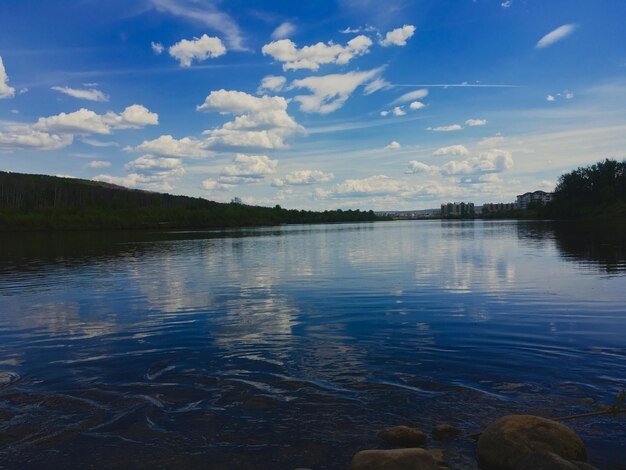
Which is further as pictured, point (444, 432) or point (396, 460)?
point (444, 432)

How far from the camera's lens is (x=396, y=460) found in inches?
310

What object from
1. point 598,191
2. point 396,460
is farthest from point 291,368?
point 598,191

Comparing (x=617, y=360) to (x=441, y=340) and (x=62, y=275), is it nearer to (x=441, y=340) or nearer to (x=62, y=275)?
(x=441, y=340)

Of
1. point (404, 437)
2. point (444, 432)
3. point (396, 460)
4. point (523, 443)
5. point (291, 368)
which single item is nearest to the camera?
point (396, 460)

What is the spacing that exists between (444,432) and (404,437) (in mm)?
872

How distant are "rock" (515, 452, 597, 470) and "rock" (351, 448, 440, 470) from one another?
1390mm

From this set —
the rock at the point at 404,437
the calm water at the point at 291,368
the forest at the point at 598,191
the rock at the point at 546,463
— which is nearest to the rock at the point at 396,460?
the calm water at the point at 291,368

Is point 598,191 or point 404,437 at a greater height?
point 598,191

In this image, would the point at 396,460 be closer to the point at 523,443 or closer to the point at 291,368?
the point at 523,443

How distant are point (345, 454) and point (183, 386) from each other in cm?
579

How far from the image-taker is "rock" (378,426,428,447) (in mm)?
9377

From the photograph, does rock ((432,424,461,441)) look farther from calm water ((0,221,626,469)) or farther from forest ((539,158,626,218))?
forest ((539,158,626,218))

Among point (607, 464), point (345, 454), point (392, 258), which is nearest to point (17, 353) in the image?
point (345, 454)

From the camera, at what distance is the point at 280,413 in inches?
440
